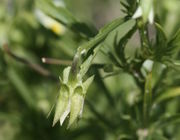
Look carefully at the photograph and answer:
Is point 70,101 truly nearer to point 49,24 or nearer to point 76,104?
point 76,104

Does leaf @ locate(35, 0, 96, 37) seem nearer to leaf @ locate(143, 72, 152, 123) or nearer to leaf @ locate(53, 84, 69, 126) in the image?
leaf @ locate(143, 72, 152, 123)

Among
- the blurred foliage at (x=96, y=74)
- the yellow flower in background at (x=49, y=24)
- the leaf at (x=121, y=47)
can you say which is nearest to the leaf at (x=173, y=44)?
the blurred foliage at (x=96, y=74)

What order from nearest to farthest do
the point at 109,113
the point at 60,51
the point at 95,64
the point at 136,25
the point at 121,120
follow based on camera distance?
the point at 136,25 → the point at 95,64 → the point at 121,120 → the point at 109,113 → the point at 60,51

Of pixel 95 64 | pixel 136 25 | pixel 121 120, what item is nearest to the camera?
pixel 136 25

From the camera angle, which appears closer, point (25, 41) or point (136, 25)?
point (136, 25)

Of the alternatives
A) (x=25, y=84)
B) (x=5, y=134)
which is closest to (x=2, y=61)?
(x=25, y=84)

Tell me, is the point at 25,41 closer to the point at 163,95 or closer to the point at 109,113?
the point at 109,113

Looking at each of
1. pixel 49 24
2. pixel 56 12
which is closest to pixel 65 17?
pixel 56 12

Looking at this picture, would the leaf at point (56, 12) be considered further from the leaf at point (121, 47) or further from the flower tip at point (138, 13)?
the flower tip at point (138, 13)
